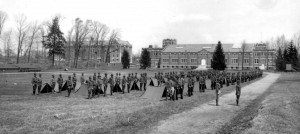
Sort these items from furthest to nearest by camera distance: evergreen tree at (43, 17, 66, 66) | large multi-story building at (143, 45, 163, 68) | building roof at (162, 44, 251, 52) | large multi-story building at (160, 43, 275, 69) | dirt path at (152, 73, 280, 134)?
large multi-story building at (143, 45, 163, 68), building roof at (162, 44, 251, 52), large multi-story building at (160, 43, 275, 69), evergreen tree at (43, 17, 66, 66), dirt path at (152, 73, 280, 134)

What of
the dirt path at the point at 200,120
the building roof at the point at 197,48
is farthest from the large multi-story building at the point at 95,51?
the dirt path at the point at 200,120

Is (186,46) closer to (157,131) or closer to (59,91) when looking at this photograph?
(59,91)

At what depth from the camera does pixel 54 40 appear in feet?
213

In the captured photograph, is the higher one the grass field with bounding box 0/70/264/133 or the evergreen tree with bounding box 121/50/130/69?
the evergreen tree with bounding box 121/50/130/69

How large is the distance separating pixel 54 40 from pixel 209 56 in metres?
57.6

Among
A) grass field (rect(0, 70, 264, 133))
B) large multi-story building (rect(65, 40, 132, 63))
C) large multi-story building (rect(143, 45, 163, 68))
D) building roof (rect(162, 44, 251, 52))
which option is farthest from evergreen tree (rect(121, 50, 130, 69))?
grass field (rect(0, 70, 264, 133))

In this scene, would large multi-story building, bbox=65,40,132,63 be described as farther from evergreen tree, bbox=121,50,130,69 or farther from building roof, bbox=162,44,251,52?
building roof, bbox=162,44,251,52

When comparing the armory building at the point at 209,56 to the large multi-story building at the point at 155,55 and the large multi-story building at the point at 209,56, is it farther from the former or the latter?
the large multi-story building at the point at 155,55

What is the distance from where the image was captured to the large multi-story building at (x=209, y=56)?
3797 inches

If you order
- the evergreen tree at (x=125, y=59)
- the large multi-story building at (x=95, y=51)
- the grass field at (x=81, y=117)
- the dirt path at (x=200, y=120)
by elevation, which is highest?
the large multi-story building at (x=95, y=51)

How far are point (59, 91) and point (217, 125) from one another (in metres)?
15.4

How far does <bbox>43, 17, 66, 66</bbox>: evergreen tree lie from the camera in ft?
212

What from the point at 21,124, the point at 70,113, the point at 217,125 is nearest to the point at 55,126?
the point at 21,124

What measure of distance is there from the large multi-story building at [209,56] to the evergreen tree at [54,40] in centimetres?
4929
